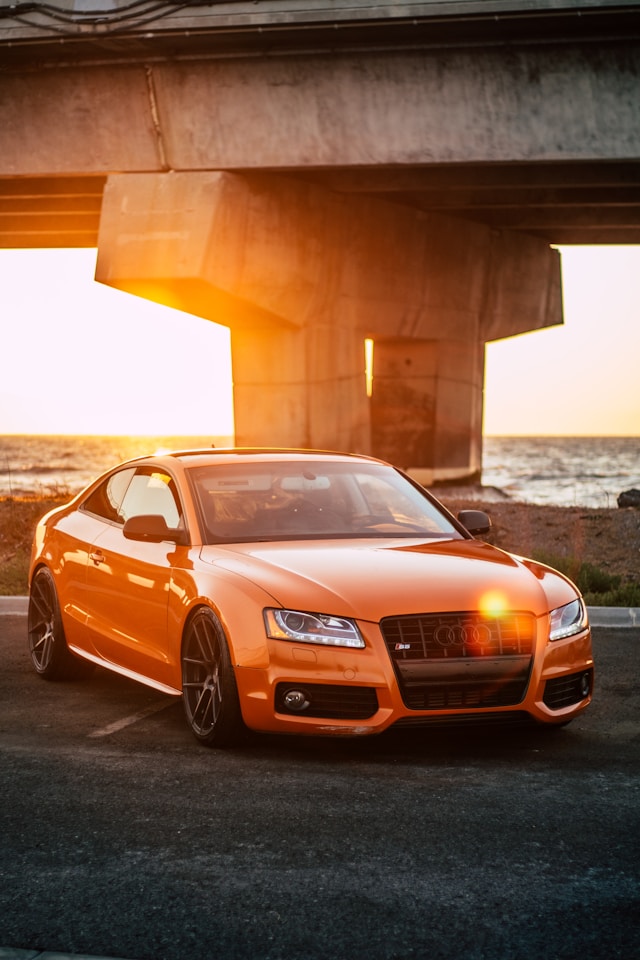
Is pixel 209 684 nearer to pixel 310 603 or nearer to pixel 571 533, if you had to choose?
pixel 310 603

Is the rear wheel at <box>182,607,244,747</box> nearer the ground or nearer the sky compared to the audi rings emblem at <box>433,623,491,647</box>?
nearer the ground

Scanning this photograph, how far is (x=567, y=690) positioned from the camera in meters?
6.62

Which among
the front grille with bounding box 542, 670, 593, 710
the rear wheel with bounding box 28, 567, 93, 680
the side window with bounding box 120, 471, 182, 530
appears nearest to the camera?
the front grille with bounding box 542, 670, 593, 710

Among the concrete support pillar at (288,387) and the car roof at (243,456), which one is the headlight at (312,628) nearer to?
the car roof at (243,456)

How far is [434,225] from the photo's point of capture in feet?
94.9

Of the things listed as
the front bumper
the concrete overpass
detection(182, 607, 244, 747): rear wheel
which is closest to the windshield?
detection(182, 607, 244, 747): rear wheel

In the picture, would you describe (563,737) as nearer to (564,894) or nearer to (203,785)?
(203,785)

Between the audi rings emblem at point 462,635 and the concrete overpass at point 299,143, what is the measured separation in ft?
48.4

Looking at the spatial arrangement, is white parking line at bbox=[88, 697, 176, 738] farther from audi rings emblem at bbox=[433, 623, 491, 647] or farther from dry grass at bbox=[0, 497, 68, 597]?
dry grass at bbox=[0, 497, 68, 597]

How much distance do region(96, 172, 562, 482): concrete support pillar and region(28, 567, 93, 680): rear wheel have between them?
13.8m

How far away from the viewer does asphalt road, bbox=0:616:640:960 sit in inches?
156

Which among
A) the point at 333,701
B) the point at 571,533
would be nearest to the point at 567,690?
the point at 333,701

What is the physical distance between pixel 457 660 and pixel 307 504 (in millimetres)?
1834

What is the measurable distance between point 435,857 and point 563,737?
2.26m
